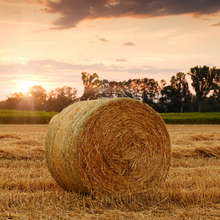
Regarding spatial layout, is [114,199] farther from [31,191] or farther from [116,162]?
[31,191]

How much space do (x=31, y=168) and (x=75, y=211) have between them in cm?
277

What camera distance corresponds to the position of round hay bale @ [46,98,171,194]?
4.56m

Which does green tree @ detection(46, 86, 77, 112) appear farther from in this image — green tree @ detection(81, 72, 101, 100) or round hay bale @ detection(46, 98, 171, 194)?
round hay bale @ detection(46, 98, 171, 194)

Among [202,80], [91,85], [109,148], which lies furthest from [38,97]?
[109,148]

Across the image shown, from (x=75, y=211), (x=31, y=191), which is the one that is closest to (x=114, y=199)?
(x=75, y=211)

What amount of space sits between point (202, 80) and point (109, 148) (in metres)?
64.0

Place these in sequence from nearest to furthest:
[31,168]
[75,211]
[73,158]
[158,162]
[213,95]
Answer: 1. [75,211]
2. [73,158]
3. [158,162]
4. [31,168]
5. [213,95]

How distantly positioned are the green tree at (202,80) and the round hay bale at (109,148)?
6062 centimetres

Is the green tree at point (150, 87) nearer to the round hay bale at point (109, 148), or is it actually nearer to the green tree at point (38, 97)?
Result: the green tree at point (38, 97)

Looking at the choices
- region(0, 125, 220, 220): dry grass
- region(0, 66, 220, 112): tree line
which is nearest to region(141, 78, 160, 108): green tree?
region(0, 66, 220, 112): tree line

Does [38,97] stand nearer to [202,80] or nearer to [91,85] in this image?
[91,85]

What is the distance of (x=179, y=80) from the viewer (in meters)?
67.8

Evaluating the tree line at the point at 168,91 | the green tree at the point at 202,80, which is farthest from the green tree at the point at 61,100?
the green tree at the point at 202,80

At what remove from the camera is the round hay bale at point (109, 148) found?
4.56 m
